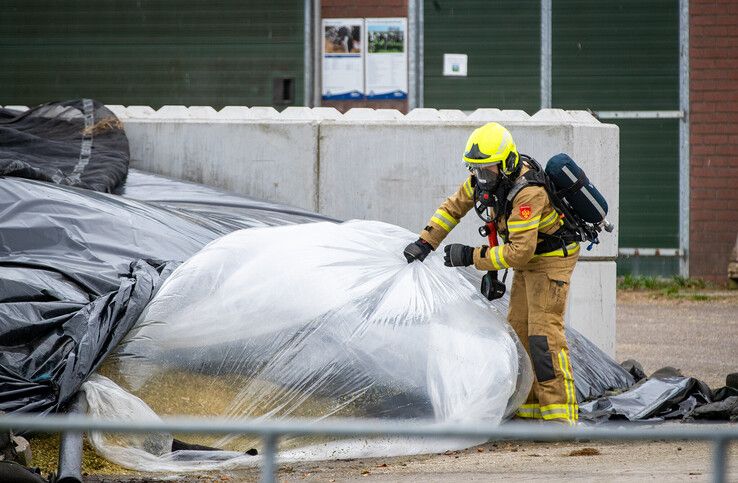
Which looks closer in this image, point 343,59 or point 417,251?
point 417,251

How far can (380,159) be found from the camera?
755 centimetres

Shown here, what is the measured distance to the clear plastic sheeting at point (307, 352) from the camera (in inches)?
200

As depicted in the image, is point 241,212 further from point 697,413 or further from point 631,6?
point 631,6

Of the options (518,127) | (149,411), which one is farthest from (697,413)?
(149,411)

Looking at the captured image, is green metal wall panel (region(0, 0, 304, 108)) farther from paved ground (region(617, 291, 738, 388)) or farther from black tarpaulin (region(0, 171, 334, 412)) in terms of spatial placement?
black tarpaulin (region(0, 171, 334, 412))

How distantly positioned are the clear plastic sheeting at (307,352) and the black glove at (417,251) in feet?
0.47

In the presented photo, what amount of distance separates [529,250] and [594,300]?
217 centimetres

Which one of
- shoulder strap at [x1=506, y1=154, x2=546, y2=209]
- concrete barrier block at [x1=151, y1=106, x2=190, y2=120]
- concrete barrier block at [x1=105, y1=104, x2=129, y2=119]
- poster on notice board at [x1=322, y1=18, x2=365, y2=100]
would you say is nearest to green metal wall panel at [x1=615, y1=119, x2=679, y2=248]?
poster on notice board at [x1=322, y1=18, x2=365, y2=100]

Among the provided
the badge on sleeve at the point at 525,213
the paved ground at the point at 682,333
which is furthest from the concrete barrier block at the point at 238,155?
the paved ground at the point at 682,333

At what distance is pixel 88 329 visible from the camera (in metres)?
5.08

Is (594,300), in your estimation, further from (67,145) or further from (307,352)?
(67,145)

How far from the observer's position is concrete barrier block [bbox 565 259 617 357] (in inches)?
293

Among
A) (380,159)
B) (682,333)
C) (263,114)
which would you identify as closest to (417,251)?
(380,159)

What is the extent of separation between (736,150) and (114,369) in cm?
944
